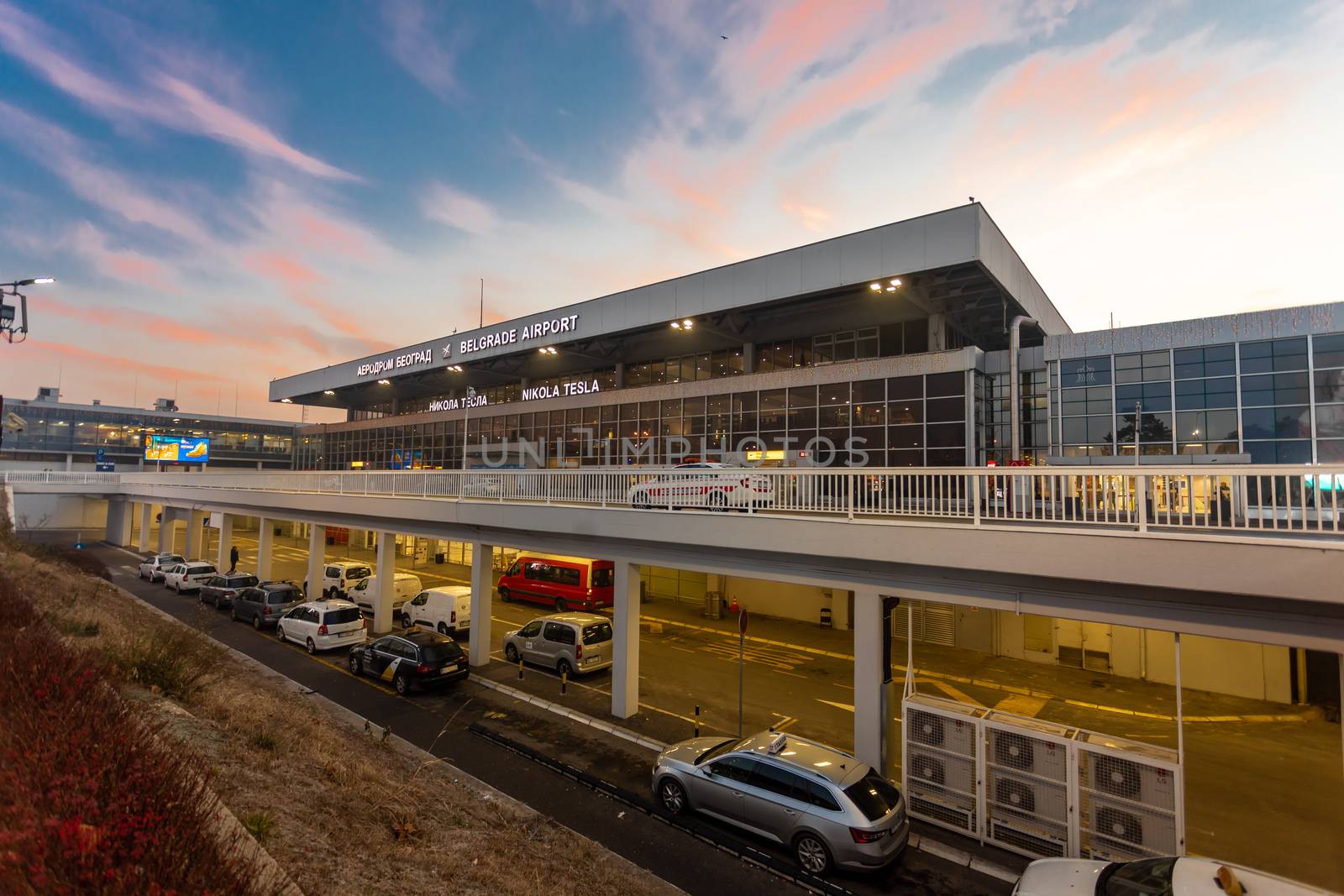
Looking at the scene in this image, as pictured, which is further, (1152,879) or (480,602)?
(480,602)

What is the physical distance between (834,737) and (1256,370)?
22082 mm

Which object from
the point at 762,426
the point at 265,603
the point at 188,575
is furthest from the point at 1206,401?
the point at 188,575

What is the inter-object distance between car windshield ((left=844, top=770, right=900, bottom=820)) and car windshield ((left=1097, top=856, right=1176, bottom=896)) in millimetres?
2850

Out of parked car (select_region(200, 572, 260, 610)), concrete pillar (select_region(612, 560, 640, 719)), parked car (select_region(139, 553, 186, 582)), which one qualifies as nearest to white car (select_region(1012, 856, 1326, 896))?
concrete pillar (select_region(612, 560, 640, 719))

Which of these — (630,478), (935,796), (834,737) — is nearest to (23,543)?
(630,478)

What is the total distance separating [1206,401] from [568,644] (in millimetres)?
25399

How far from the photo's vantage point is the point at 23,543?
112ft

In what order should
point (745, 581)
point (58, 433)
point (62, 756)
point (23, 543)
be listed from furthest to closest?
point (58, 433), point (23, 543), point (745, 581), point (62, 756)

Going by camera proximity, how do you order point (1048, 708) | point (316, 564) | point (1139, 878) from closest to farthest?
point (1139, 878), point (1048, 708), point (316, 564)

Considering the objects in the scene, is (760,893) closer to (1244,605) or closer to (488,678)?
(1244,605)

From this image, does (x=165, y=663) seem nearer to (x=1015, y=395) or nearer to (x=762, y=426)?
(x=762, y=426)

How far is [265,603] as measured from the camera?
78.5 ft

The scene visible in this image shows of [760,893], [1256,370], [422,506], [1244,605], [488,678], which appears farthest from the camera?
[1256,370]

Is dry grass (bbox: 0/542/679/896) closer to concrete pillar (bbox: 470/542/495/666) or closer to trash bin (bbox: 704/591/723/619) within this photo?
concrete pillar (bbox: 470/542/495/666)
